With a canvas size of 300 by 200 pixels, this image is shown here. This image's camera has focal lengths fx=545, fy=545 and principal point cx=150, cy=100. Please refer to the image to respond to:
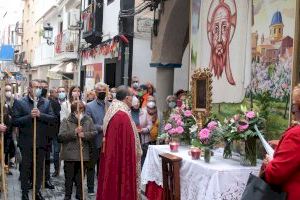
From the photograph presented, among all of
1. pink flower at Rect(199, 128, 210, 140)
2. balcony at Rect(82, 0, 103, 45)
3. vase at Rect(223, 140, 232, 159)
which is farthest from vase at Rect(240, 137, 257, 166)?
balcony at Rect(82, 0, 103, 45)

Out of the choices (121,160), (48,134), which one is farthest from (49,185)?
(121,160)

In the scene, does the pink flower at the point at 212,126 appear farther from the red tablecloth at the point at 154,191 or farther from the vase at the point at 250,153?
the red tablecloth at the point at 154,191

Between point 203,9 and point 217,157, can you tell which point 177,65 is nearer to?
point 203,9

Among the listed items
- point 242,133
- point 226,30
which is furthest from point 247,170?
point 226,30

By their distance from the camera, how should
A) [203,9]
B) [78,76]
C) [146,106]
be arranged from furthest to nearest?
[78,76], [146,106], [203,9]

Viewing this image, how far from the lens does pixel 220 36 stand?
8523mm

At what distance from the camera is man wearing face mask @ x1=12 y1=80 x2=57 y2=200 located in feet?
27.0

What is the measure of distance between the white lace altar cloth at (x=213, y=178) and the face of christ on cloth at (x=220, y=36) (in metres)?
1.83

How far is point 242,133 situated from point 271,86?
1.23 m

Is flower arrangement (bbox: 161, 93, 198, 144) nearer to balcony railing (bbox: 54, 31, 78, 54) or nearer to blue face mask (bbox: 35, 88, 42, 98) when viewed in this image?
blue face mask (bbox: 35, 88, 42, 98)

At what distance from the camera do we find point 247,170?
19.4 ft

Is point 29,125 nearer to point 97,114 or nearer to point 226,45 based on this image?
point 97,114

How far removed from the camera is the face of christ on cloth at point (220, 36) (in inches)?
323

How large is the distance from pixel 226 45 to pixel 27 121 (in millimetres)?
3226
